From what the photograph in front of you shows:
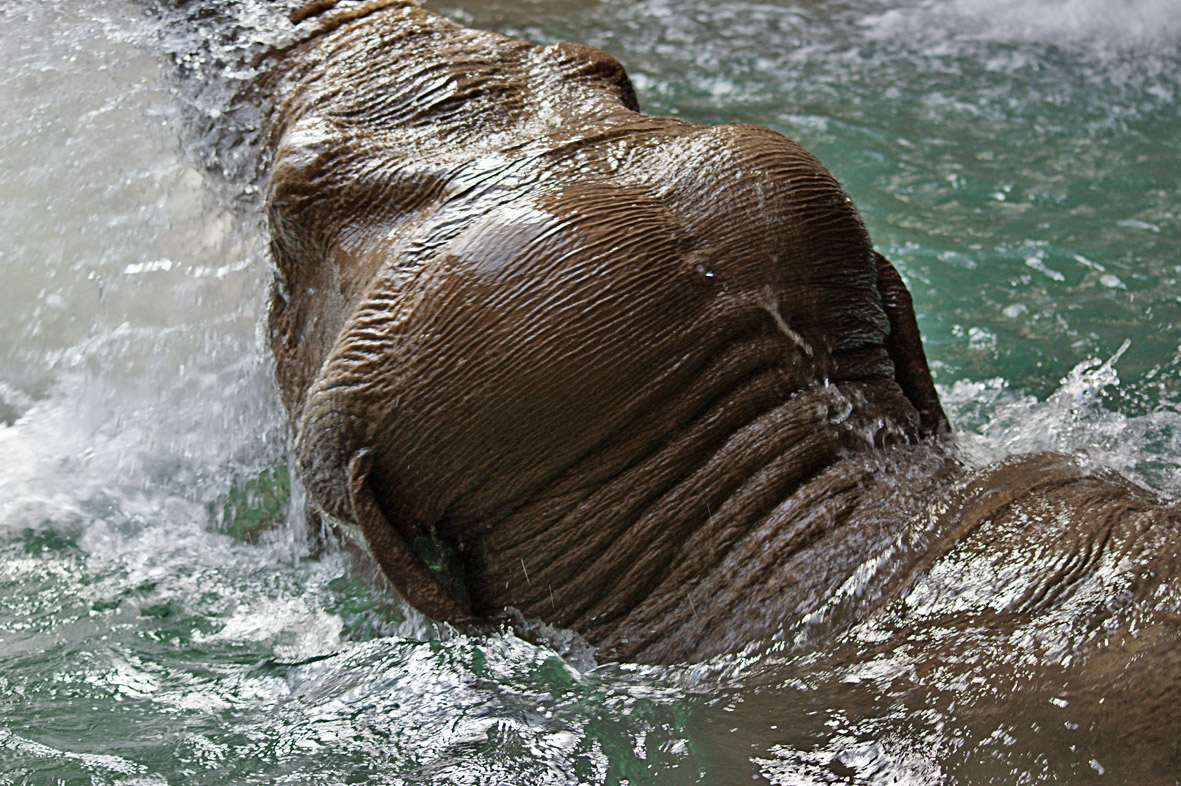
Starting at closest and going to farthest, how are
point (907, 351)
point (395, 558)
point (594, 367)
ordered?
point (594, 367)
point (395, 558)
point (907, 351)

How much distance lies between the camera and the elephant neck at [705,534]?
106 inches

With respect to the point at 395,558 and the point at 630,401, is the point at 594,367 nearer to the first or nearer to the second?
the point at 630,401

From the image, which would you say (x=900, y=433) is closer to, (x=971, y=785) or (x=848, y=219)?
(x=848, y=219)

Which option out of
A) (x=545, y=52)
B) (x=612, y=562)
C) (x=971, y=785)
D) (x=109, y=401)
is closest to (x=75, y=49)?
(x=109, y=401)

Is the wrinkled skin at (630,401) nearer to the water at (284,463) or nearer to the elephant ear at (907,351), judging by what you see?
the elephant ear at (907,351)

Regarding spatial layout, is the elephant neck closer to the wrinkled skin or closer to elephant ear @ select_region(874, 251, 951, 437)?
the wrinkled skin

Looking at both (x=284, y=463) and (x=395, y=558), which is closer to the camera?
(x=395, y=558)

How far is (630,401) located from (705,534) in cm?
37

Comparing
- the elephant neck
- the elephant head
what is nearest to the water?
the elephant neck

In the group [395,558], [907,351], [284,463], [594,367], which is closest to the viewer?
[594,367]

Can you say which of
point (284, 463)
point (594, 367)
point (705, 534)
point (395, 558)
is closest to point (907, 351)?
point (705, 534)

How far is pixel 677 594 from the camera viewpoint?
2750 mm

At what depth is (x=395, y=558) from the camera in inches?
107

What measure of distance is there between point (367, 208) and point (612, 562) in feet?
3.26
